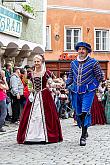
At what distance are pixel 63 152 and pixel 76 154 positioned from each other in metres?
0.31

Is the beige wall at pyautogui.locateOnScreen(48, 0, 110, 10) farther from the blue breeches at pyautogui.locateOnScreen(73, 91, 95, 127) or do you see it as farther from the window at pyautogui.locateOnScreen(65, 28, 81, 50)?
the blue breeches at pyautogui.locateOnScreen(73, 91, 95, 127)

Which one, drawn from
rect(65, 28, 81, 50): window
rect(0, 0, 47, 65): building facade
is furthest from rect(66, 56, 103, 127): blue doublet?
rect(65, 28, 81, 50): window

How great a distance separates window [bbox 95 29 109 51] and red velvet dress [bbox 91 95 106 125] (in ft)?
58.7

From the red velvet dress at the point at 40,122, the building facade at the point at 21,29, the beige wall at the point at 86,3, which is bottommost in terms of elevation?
the red velvet dress at the point at 40,122

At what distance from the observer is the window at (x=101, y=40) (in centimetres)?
3281

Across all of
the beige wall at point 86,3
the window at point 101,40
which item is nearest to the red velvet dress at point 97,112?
the beige wall at point 86,3

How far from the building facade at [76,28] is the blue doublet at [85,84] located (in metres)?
21.9

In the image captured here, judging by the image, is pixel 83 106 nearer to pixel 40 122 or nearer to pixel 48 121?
pixel 48 121

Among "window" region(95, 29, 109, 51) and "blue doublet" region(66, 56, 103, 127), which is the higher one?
"window" region(95, 29, 109, 51)

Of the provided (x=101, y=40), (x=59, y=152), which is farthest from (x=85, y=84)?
(x=101, y=40)

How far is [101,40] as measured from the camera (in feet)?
108

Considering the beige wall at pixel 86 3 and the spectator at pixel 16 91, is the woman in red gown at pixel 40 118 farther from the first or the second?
the beige wall at pixel 86 3

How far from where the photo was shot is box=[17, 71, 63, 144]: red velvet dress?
9562 millimetres

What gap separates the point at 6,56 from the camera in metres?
18.0
